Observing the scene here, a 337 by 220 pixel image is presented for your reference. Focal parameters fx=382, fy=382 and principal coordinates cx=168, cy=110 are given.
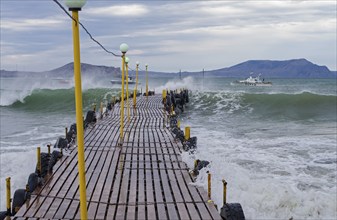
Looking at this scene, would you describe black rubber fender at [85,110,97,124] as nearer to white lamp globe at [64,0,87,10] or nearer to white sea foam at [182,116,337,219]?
white sea foam at [182,116,337,219]

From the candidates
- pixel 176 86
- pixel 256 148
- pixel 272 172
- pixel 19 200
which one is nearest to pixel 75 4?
pixel 19 200

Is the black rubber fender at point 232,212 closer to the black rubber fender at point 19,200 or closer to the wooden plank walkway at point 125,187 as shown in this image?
the wooden plank walkway at point 125,187

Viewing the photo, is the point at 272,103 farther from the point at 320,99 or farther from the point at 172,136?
the point at 172,136

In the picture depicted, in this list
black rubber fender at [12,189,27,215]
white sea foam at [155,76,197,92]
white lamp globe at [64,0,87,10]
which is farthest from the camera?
white sea foam at [155,76,197,92]

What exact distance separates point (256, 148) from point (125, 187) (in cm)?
1213

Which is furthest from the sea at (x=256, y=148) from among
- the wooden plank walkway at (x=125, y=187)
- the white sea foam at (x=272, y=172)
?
the wooden plank walkway at (x=125, y=187)

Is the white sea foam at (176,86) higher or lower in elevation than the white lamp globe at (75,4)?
lower

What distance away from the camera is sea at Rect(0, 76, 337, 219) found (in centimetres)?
1059

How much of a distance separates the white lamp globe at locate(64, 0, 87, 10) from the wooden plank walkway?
3.97 meters

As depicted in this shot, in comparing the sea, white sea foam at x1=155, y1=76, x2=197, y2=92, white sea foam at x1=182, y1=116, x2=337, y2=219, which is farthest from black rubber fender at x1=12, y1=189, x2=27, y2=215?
white sea foam at x1=155, y1=76, x2=197, y2=92

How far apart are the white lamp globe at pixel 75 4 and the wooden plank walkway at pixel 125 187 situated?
3971mm

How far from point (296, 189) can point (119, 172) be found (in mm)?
Result: 5980

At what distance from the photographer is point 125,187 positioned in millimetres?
8711

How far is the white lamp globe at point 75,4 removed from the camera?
4668mm
